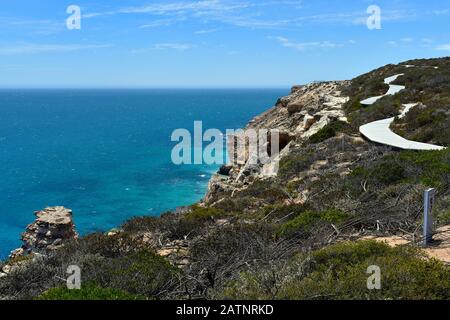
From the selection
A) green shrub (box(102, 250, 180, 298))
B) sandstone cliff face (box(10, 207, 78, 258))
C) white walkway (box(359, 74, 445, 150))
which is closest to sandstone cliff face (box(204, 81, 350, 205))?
white walkway (box(359, 74, 445, 150))

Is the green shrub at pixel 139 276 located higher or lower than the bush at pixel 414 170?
lower

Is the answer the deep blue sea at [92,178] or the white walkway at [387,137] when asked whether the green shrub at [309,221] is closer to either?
the deep blue sea at [92,178]

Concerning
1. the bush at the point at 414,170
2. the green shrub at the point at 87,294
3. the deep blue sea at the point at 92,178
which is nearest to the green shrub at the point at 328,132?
the bush at the point at 414,170

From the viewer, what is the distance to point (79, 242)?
9.34 m

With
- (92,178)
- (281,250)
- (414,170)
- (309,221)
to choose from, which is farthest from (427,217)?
(92,178)

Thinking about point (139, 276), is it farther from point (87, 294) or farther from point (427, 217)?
point (427, 217)

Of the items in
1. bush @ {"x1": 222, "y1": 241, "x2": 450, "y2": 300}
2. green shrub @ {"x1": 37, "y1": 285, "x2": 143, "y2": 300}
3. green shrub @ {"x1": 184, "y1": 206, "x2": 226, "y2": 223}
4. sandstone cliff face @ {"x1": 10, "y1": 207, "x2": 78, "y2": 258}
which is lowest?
sandstone cliff face @ {"x1": 10, "y1": 207, "x2": 78, "y2": 258}

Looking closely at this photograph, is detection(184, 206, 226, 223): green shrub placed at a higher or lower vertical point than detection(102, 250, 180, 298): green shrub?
lower

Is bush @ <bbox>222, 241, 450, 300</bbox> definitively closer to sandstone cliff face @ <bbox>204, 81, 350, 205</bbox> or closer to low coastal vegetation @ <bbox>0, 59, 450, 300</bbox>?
low coastal vegetation @ <bbox>0, 59, 450, 300</bbox>

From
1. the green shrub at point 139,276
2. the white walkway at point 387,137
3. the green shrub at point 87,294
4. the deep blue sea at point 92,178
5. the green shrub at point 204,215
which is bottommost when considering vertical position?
the deep blue sea at point 92,178
